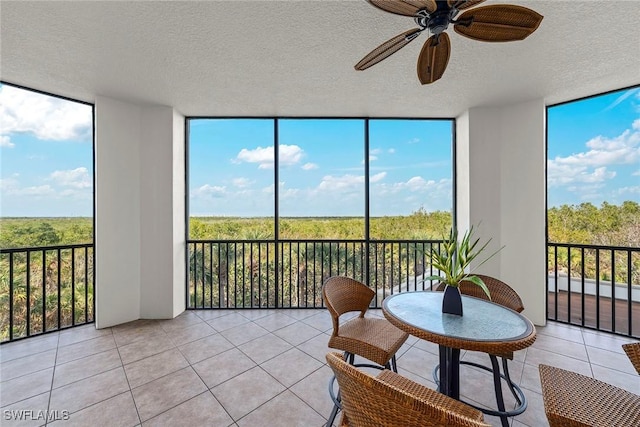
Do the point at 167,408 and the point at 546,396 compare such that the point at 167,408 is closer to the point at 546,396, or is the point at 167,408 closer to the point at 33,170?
the point at 546,396

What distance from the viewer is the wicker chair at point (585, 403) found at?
107 centimetres

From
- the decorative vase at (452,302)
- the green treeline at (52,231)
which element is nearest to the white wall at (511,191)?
the decorative vase at (452,302)

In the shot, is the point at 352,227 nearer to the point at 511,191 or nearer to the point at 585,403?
the point at 511,191

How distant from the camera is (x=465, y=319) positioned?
1.57 metres

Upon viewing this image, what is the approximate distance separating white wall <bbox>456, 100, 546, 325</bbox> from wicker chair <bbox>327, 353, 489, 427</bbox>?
3.02 meters

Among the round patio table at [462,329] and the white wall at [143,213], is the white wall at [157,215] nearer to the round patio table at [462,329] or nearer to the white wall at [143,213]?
the white wall at [143,213]

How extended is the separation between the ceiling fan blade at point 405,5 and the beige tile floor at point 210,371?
94.3 inches

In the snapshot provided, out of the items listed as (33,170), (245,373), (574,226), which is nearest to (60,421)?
(245,373)

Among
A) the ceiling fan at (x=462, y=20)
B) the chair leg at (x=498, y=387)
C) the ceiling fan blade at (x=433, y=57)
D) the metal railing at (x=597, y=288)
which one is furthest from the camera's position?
the metal railing at (x=597, y=288)

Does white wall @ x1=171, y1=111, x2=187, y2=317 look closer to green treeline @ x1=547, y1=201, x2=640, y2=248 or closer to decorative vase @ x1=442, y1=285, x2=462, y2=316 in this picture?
decorative vase @ x1=442, y1=285, x2=462, y2=316

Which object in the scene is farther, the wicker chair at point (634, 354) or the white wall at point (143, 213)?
the white wall at point (143, 213)

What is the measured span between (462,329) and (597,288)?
2.75m

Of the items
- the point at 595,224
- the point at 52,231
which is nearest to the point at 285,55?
the point at 52,231

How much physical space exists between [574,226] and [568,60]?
2.44 m
